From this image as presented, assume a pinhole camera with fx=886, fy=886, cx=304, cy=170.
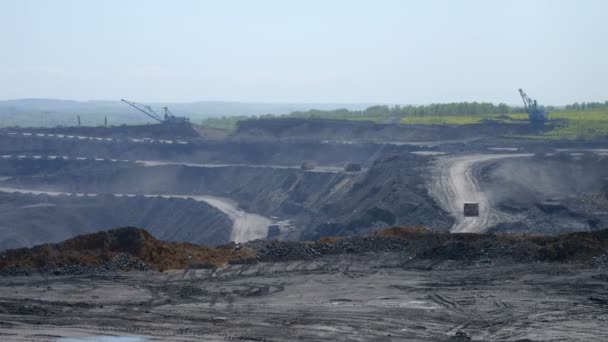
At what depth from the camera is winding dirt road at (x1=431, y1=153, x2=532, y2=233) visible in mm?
39284

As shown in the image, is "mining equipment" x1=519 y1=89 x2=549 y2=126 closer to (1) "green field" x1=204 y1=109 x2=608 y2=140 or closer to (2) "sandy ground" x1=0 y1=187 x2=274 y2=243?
(1) "green field" x1=204 y1=109 x2=608 y2=140

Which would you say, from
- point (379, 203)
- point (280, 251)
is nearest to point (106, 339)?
point (280, 251)

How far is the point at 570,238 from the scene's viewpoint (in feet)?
82.5

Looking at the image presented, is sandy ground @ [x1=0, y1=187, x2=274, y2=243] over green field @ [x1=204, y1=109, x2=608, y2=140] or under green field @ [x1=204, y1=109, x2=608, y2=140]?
under

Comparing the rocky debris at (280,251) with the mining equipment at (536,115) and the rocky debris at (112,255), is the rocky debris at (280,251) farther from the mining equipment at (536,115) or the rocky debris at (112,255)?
the mining equipment at (536,115)

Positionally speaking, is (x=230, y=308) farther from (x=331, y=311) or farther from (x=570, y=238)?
(x=570, y=238)

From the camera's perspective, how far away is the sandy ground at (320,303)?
682 inches

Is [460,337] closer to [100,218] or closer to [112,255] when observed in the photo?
[112,255]

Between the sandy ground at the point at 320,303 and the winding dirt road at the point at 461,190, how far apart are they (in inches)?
575

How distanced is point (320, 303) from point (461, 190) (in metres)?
27.3

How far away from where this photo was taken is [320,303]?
2022cm

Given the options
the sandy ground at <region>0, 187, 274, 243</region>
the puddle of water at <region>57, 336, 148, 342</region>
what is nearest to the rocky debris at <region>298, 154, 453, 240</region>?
the sandy ground at <region>0, 187, 274, 243</region>

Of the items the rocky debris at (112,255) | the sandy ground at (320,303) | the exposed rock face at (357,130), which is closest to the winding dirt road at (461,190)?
the sandy ground at (320,303)

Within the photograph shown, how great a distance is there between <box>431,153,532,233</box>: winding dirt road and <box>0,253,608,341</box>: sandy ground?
1461 cm
